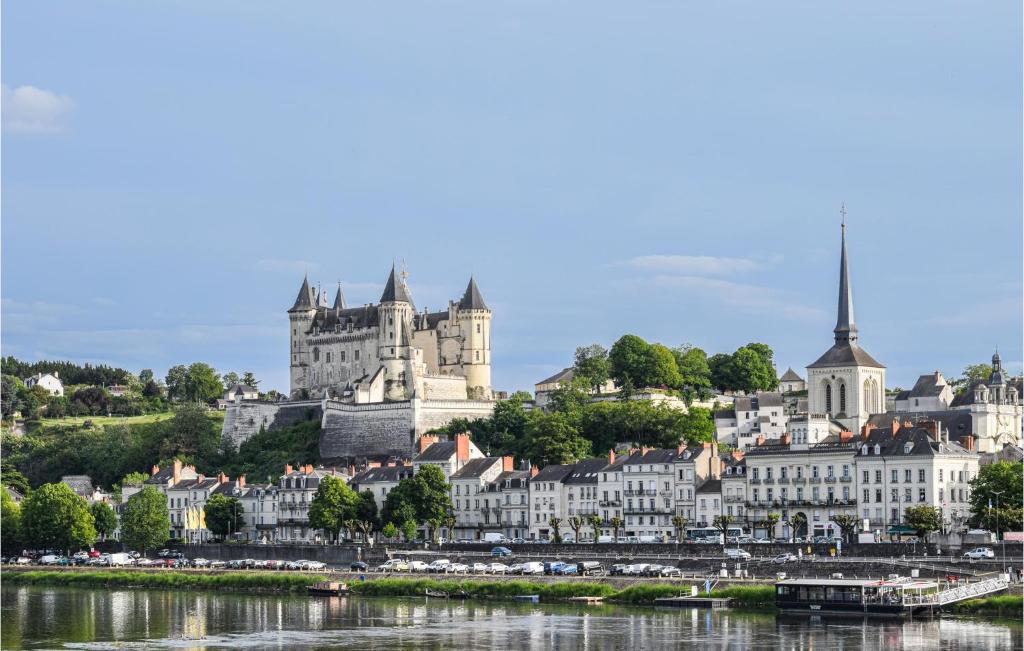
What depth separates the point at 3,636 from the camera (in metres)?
55.1

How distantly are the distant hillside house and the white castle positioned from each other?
41050 millimetres

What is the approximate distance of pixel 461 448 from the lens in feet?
290

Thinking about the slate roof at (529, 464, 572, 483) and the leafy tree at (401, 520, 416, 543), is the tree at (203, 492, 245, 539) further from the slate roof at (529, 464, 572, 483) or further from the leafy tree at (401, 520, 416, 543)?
the slate roof at (529, 464, 572, 483)

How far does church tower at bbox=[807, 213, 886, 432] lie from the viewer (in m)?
91.2

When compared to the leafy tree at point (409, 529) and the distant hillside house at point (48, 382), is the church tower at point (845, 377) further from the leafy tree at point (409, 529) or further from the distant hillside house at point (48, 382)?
the distant hillside house at point (48, 382)

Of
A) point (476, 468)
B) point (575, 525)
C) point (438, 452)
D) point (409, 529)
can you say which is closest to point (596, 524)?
point (575, 525)

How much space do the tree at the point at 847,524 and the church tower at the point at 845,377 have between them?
20.0 meters

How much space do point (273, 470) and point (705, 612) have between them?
Answer: 167ft

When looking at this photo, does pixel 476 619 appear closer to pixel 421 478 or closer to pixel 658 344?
pixel 421 478

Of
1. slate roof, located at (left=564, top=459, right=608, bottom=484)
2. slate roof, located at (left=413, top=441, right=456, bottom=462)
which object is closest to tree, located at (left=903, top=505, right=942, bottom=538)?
slate roof, located at (left=564, top=459, right=608, bottom=484)

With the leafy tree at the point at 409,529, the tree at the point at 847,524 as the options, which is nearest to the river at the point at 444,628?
the tree at the point at 847,524

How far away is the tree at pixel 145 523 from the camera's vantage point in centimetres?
8731

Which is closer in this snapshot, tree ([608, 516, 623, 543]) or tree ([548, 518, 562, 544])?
tree ([608, 516, 623, 543])

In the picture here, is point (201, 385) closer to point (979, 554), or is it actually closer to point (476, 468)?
point (476, 468)
